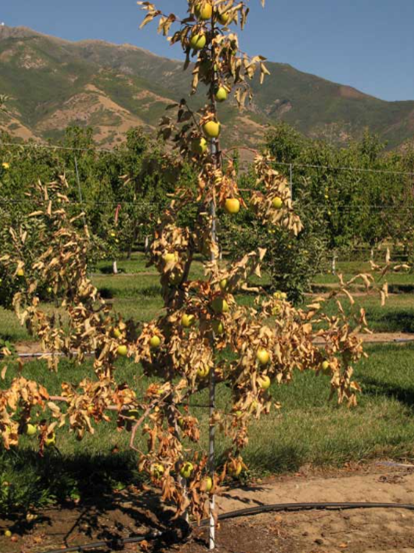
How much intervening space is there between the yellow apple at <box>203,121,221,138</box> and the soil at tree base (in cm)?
236

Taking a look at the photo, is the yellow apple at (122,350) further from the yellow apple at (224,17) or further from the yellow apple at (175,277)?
the yellow apple at (224,17)

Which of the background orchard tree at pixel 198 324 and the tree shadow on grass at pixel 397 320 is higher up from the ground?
the background orchard tree at pixel 198 324

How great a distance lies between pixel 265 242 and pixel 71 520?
32.0 ft

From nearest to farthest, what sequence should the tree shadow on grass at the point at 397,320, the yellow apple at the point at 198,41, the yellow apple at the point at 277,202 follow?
the yellow apple at the point at 198,41
the yellow apple at the point at 277,202
the tree shadow on grass at the point at 397,320

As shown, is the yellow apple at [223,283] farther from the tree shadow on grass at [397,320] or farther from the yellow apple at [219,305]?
the tree shadow on grass at [397,320]

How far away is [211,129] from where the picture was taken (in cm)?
329

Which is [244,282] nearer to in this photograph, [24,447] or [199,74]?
[199,74]

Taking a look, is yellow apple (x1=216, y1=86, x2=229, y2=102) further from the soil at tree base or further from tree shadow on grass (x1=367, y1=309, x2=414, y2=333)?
tree shadow on grass (x1=367, y1=309, x2=414, y2=333)

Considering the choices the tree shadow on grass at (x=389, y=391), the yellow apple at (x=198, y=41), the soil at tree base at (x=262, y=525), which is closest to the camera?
the yellow apple at (x=198, y=41)

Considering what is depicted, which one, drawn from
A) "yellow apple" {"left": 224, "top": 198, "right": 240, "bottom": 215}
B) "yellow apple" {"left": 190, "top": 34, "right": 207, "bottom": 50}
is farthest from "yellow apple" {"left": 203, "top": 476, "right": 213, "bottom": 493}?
"yellow apple" {"left": 190, "top": 34, "right": 207, "bottom": 50}

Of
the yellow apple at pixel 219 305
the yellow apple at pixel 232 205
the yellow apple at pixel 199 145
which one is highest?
the yellow apple at pixel 199 145

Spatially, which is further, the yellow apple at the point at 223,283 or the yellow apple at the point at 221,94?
the yellow apple at the point at 221,94

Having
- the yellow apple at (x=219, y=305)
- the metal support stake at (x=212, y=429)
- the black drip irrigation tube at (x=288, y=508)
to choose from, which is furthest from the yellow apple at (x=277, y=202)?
the black drip irrigation tube at (x=288, y=508)

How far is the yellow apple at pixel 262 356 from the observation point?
3.14 meters
